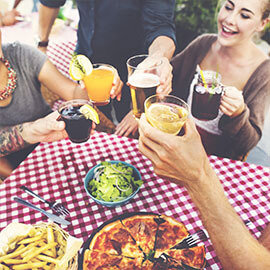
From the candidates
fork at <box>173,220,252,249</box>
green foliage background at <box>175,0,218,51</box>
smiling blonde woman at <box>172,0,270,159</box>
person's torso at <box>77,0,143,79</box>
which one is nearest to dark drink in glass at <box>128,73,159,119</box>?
smiling blonde woman at <box>172,0,270,159</box>

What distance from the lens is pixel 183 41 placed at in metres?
4.46

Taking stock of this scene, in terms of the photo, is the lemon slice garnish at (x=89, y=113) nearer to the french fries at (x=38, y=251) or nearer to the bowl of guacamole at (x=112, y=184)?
the bowl of guacamole at (x=112, y=184)

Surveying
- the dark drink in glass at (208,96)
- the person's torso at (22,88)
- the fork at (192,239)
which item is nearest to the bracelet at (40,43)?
the person's torso at (22,88)

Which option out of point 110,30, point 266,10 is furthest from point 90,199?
point 266,10

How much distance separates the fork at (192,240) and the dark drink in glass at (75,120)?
860mm

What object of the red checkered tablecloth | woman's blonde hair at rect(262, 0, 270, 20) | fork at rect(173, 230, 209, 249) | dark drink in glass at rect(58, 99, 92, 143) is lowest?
the red checkered tablecloth

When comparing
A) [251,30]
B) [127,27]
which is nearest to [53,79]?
[127,27]

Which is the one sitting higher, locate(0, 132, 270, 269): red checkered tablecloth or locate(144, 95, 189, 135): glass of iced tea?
locate(144, 95, 189, 135): glass of iced tea

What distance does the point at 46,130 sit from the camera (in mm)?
1695

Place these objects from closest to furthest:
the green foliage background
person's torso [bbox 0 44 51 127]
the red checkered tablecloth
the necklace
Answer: the red checkered tablecloth
the necklace
person's torso [bbox 0 44 51 127]
the green foliage background

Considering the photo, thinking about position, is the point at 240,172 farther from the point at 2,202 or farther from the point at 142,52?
the point at 142,52

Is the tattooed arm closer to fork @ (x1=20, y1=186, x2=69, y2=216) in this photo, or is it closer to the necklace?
the necklace

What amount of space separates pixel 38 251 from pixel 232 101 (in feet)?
5.20

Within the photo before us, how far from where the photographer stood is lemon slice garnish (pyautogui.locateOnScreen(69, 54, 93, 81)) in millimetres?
1632
